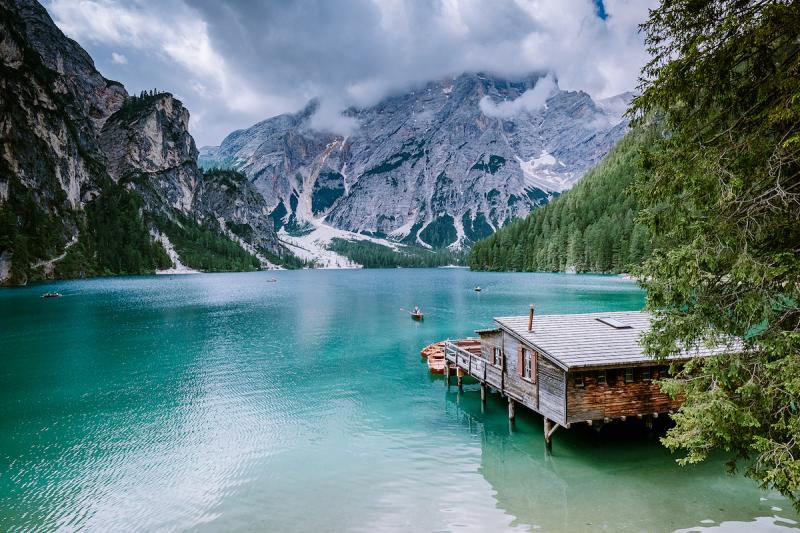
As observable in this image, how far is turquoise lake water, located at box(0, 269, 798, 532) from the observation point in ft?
55.8

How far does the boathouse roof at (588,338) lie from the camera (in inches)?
807

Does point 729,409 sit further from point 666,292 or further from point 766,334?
point 666,292

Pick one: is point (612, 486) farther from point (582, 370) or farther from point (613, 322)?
point (613, 322)

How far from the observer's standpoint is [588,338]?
2294 centimetres

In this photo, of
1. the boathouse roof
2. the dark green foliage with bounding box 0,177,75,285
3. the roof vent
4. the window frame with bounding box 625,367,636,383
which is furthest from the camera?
→ the dark green foliage with bounding box 0,177,75,285

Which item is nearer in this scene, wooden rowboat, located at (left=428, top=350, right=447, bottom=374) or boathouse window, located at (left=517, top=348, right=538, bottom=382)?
boathouse window, located at (left=517, top=348, right=538, bottom=382)

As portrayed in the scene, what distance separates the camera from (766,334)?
975 centimetres

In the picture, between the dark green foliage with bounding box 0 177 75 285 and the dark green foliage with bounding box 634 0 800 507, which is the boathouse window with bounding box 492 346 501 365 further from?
the dark green foliage with bounding box 0 177 75 285

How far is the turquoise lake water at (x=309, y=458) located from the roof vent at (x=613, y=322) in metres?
5.57

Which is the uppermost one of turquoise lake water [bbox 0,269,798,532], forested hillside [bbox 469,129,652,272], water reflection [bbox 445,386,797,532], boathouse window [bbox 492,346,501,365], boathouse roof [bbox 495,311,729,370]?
forested hillside [bbox 469,129,652,272]

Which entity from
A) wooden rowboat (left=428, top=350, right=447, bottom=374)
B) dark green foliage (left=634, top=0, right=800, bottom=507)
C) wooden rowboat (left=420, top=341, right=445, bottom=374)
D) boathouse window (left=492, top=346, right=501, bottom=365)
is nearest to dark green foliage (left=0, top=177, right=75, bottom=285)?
wooden rowboat (left=420, top=341, right=445, bottom=374)

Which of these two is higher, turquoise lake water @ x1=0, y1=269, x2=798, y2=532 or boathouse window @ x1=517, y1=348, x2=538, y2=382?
boathouse window @ x1=517, y1=348, x2=538, y2=382

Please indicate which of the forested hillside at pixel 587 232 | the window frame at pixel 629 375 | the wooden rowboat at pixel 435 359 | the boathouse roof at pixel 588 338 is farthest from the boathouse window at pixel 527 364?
the forested hillside at pixel 587 232

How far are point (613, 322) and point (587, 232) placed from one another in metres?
148
